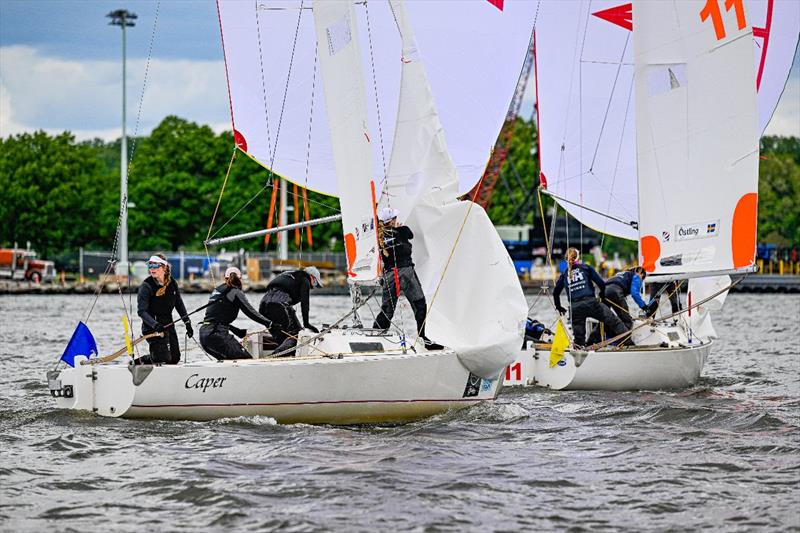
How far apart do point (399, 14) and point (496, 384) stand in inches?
201

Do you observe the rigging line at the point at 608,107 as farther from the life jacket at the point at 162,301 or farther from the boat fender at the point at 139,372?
the boat fender at the point at 139,372

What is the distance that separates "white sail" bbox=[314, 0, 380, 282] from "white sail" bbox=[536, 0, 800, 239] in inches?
428

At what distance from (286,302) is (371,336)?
5.11 feet

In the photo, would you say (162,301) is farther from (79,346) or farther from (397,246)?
(397,246)

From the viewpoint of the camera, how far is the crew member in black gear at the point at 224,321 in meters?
16.3

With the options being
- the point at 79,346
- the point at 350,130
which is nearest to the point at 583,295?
the point at 350,130

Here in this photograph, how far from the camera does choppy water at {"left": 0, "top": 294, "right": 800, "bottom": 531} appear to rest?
11.3m

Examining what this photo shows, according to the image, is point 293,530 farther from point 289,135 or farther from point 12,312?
point 12,312

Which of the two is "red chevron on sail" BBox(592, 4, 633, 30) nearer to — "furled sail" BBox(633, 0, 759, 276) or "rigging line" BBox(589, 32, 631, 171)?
"rigging line" BBox(589, 32, 631, 171)

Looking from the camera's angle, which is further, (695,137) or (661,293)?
(661,293)

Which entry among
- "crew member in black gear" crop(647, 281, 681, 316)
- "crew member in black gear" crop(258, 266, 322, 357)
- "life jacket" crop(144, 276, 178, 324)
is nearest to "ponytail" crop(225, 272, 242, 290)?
"crew member in black gear" crop(258, 266, 322, 357)

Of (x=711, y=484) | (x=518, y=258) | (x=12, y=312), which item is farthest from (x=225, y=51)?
(x=518, y=258)

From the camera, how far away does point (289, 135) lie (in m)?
23.2

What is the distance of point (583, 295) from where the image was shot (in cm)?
1972
